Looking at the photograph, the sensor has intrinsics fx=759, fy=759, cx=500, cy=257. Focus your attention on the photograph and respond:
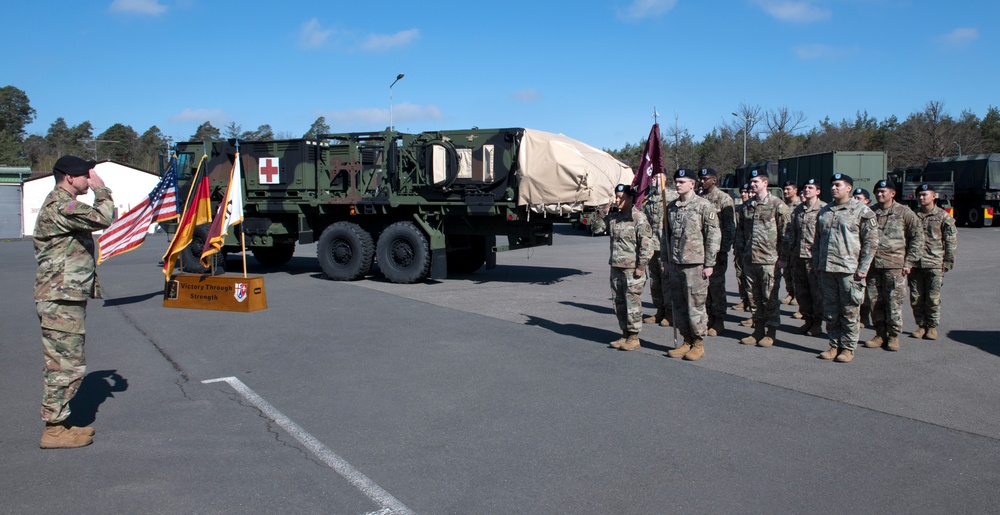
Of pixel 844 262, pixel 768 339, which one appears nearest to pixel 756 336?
pixel 768 339

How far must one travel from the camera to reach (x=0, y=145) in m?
56.0

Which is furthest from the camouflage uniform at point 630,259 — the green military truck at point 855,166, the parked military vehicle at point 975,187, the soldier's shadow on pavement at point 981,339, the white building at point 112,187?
the white building at point 112,187

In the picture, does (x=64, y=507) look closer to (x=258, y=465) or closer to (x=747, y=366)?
(x=258, y=465)

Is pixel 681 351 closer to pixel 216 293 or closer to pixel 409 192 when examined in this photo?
pixel 216 293

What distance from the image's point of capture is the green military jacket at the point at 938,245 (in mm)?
8203

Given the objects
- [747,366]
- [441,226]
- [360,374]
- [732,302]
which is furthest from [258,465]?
[441,226]

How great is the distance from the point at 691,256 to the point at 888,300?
2.29 m

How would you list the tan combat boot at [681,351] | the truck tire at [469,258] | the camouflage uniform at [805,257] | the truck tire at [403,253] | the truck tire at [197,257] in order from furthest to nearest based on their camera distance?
the truck tire at [197,257] < the truck tire at [469,258] < the truck tire at [403,253] < the camouflage uniform at [805,257] < the tan combat boot at [681,351]

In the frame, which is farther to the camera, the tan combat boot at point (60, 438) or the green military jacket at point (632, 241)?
the green military jacket at point (632, 241)

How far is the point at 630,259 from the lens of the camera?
300 inches

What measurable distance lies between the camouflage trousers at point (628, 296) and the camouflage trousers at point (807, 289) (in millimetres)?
2196

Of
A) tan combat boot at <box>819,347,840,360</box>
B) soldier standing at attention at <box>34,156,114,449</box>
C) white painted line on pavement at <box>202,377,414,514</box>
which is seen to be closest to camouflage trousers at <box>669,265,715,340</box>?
tan combat boot at <box>819,347,840,360</box>

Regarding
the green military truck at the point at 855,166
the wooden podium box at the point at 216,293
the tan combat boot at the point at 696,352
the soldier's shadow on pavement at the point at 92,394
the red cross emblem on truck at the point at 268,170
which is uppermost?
the green military truck at the point at 855,166

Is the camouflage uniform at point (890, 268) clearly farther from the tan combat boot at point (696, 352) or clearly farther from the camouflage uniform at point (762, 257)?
the tan combat boot at point (696, 352)
